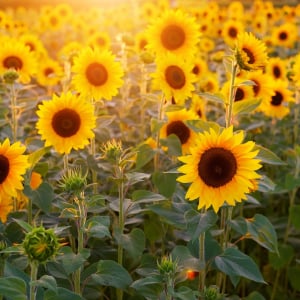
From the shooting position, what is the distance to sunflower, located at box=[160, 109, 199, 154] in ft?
10.3

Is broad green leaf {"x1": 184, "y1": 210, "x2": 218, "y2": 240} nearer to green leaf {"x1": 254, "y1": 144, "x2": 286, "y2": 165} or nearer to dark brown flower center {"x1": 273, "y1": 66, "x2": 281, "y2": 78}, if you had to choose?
green leaf {"x1": 254, "y1": 144, "x2": 286, "y2": 165}

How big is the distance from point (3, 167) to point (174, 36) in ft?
5.45

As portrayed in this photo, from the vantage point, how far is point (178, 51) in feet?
11.7

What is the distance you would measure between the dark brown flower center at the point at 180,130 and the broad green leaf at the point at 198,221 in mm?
940

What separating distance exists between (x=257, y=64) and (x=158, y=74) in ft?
2.29

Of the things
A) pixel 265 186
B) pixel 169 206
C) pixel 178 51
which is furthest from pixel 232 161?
pixel 178 51

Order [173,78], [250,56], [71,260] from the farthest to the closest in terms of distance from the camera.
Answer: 1. [173,78]
2. [250,56]
3. [71,260]

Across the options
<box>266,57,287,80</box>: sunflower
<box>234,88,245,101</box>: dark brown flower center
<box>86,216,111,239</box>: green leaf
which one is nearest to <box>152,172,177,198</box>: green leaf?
<box>86,216,111,239</box>: green leaf

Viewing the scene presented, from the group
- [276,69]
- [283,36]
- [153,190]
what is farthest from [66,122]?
[283,36]

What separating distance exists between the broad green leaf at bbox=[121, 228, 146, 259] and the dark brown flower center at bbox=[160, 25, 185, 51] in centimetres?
152

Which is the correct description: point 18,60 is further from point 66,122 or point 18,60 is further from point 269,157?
point 269,157

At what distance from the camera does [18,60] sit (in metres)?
3.91

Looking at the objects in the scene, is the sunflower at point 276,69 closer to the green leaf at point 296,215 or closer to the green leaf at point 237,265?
the green leaf at point 296,215

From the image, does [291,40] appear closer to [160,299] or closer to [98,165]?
[98,165]
